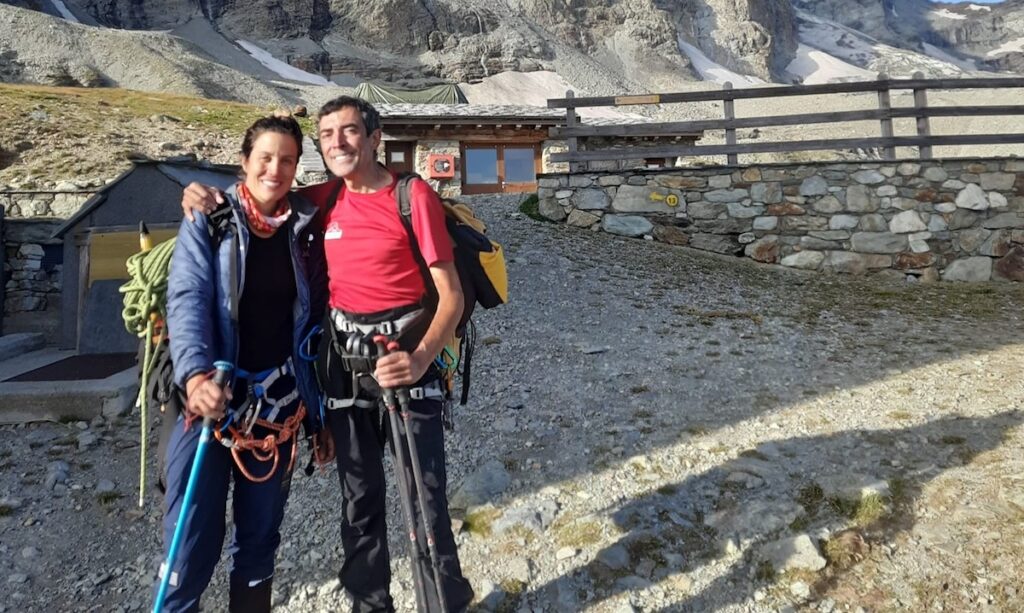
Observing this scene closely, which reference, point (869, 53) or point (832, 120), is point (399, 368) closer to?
point (832, 120)

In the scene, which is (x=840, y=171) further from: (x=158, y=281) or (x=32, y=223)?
(x=32, y=223)

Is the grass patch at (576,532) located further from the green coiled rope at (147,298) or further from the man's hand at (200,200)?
the man's hand at (200,200)

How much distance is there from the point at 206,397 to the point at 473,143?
17616mm

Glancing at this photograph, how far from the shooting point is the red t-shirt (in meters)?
1.97

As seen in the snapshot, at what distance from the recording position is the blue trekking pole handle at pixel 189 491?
179 cm

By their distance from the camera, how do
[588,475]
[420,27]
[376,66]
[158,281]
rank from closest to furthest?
1. [158,281]
2. [588,475]
3. [376,66]
4. [420,27]

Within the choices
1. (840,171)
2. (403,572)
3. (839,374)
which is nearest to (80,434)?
(403,572)

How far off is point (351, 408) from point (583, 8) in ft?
269

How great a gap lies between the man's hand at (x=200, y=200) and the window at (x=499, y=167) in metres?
16.6

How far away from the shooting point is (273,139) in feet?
6.52

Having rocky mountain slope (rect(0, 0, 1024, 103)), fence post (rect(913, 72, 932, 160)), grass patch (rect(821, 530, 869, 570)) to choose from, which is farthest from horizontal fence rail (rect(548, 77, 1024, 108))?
rocky mountain slope (rect(0, 0, 1024, 103))

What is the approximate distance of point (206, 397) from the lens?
1.75 m

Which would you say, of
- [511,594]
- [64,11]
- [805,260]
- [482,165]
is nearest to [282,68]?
[64,11]

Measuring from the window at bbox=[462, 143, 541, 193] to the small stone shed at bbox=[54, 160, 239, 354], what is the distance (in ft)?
39.3
